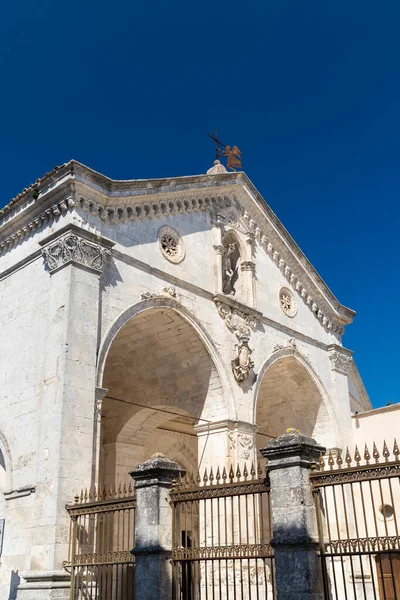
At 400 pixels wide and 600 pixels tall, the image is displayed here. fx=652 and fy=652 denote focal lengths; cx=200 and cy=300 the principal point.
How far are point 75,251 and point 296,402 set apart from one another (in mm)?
10421

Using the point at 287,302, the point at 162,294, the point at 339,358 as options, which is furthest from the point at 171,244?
the point at 339,358

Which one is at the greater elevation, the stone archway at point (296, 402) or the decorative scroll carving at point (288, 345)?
the decorative scroll carving at point (288, 345)

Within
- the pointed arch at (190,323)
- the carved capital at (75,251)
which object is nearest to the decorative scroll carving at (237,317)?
the pointed arch at (190,323)

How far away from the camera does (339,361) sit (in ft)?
70.7

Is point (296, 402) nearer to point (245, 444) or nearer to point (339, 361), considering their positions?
point (339, 361)

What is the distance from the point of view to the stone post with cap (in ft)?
30.8

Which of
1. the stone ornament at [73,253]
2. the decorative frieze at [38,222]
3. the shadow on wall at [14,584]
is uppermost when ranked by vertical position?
the decorative frieze at [38,222]

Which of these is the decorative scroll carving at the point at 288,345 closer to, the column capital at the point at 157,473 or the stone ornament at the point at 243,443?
the stone ornament at the point at 243,443

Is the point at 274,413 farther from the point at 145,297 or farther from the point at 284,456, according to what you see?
the point at 284,456

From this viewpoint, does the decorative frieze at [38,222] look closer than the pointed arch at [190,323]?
Yes

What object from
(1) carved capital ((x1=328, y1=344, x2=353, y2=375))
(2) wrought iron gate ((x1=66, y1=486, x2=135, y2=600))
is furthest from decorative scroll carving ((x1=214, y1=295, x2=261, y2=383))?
(2) wrought iron gate ((x1=66, y1=486, x2=135, y2=600))

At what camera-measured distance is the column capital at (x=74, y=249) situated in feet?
44.1

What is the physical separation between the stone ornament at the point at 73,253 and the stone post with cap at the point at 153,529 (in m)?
5.04

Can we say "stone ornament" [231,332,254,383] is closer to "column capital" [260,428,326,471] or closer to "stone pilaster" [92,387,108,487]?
"stone pilaster" [92,387,108,487]
